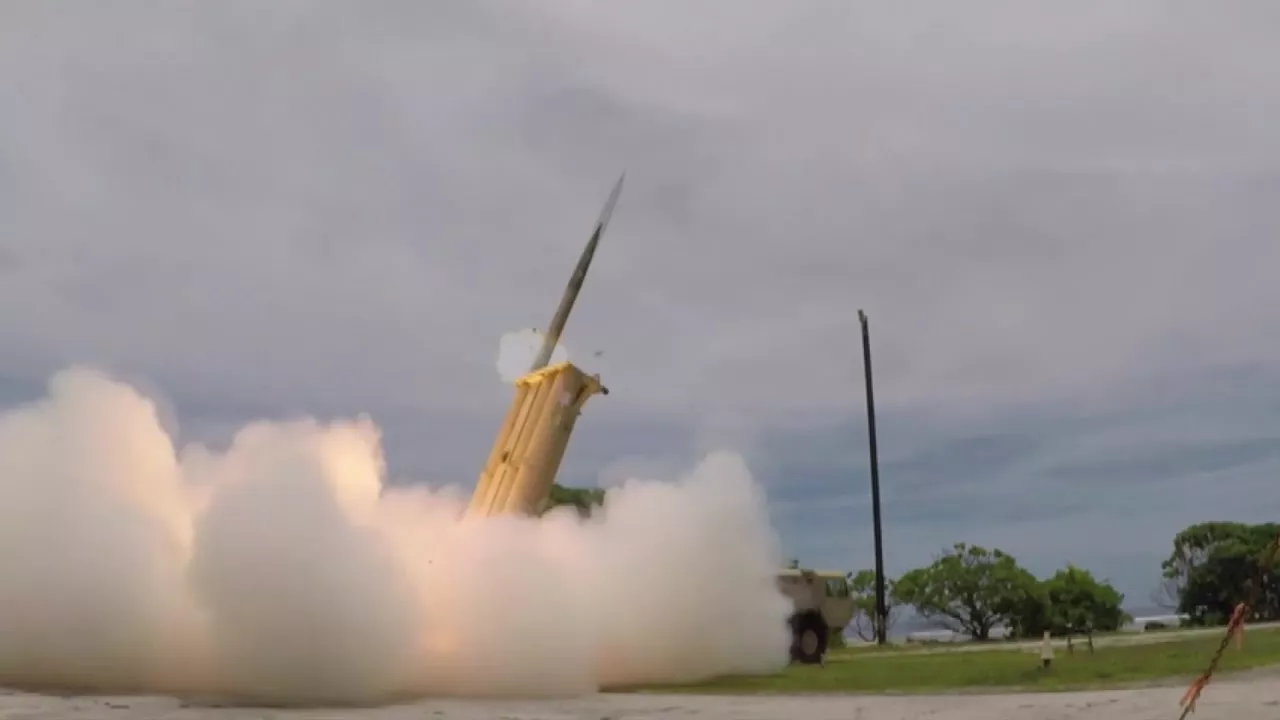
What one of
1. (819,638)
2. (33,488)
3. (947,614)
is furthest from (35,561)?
(947,614)

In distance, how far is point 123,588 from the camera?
1477 centimetres

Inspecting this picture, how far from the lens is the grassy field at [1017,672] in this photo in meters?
15.1

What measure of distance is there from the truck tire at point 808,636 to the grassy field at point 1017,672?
293cm

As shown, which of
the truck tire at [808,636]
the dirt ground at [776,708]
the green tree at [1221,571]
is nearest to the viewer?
the dirt ground at [776,708]

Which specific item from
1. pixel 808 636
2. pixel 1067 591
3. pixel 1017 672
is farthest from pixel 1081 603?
pixel 1017 672

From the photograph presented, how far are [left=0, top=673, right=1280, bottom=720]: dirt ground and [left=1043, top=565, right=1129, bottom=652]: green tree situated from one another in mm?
30662

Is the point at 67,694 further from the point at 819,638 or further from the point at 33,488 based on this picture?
the point at 819,638

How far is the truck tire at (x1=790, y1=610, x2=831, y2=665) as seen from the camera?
81.7 feet

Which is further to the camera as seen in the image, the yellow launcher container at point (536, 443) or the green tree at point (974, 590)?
the green tree at point (974, 590)

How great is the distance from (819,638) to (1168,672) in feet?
35.3

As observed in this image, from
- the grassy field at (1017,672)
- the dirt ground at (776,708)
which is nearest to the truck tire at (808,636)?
the grassy field at (1017,672)

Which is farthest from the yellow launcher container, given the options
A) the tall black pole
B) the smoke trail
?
the tall black pole

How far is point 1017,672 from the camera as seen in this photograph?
1703 cm

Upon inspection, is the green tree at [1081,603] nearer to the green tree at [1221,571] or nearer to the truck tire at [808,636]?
the green tree at [1221,571]
